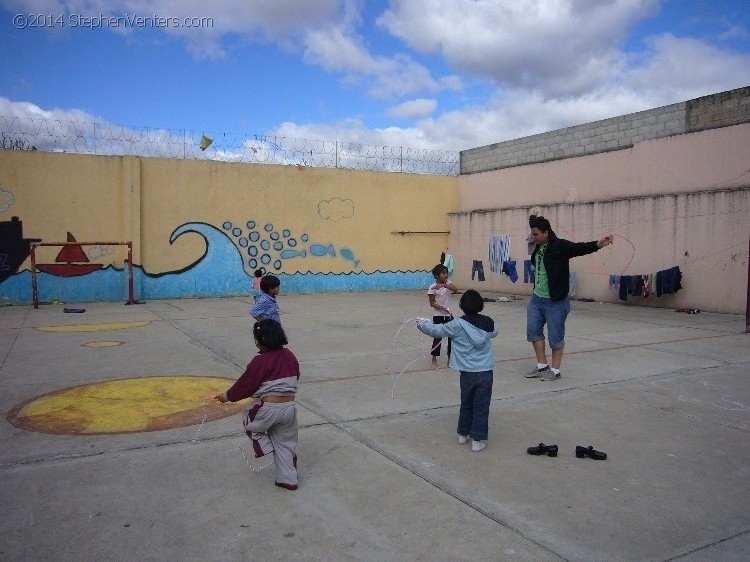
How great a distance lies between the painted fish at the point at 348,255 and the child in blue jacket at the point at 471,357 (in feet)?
47.5

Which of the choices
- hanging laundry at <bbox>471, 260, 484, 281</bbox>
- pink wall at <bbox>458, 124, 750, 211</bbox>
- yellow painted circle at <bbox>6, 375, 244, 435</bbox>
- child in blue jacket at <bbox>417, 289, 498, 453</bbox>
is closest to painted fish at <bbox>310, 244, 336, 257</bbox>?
hanging laundry at <bbox>471, 260, 484, 281</bbox>

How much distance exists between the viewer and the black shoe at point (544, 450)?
4137 mm

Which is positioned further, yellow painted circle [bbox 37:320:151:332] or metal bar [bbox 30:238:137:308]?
metal bar [bbox 30:238:137:308]

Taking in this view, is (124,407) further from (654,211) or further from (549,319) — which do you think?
(654,211)

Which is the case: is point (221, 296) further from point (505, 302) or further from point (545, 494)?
point (545, 494)

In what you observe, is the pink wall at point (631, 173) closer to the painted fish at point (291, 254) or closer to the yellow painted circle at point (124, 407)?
the painted fish at point (291, 254)

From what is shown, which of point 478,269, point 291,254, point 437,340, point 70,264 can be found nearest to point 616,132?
point 478,269

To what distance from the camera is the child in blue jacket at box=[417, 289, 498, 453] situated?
14.3ft

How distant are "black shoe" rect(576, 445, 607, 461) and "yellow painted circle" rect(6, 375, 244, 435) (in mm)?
2897

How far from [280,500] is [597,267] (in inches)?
533

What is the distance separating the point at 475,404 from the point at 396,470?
2.75ft

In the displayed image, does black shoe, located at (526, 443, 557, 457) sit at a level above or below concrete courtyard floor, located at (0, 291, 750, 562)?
above

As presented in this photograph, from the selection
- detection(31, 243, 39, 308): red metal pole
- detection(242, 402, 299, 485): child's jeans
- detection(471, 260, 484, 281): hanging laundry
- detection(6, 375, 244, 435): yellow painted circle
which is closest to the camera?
detection(242, 402, 299, 485): child's jeans

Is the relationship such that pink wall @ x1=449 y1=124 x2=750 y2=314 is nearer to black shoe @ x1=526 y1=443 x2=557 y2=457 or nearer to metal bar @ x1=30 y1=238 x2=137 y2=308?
black shoe @ x1=526 y1=443 x2=557 y2=457
